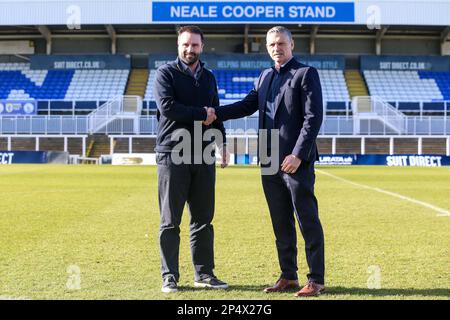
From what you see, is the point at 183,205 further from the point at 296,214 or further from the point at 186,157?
the point at 296,214

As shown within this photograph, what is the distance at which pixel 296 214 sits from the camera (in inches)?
208

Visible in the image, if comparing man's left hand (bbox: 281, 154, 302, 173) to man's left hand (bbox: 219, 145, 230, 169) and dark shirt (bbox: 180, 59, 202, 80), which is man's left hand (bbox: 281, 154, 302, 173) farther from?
dark shirt (bbox: 180, 59, 202, 80)

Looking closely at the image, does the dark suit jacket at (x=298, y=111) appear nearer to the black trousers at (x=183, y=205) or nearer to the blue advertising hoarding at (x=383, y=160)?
the black trousers at (x=183, y=205)

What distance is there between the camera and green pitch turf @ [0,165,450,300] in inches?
202

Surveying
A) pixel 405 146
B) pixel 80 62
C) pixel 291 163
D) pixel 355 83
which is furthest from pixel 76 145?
pixel 291 163

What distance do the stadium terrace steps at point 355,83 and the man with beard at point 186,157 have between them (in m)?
37.9

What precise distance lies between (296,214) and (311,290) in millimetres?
625

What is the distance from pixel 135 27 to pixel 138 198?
33.4 metres

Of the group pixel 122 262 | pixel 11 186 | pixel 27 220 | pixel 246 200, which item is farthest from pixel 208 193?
pixel 11 186

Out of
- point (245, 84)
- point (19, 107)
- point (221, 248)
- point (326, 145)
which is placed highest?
point (245, 84)

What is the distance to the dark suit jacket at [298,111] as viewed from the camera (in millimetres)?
5098

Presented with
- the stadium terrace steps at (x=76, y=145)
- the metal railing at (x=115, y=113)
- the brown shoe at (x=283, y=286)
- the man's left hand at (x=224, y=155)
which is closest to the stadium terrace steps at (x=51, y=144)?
the stadium terrace steps at (x=76, y=145)

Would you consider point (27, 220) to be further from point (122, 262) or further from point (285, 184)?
point (285, 184)

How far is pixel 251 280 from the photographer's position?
5562 millimetres
